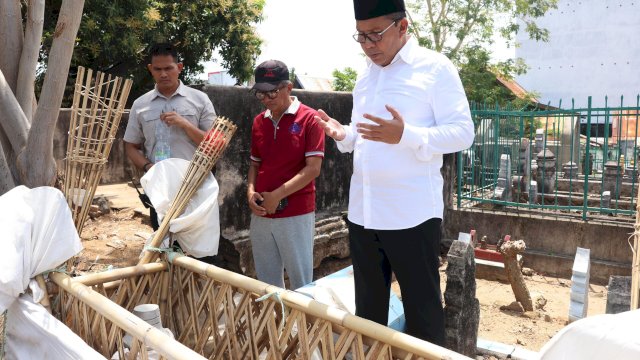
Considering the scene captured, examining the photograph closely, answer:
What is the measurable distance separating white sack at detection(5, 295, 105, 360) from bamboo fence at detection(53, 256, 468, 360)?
0.12 meters

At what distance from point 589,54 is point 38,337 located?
28385mm

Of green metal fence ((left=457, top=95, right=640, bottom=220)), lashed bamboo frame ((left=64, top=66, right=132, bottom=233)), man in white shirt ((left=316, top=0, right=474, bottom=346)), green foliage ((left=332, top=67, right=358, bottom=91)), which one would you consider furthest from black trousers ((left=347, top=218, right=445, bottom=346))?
green foliage ((left=332, top=67, right=358, bottom=91))

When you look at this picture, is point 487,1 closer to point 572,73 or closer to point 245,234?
point 572,73

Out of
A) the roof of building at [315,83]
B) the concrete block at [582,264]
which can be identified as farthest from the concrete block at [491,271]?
the roof of building at [315,83]

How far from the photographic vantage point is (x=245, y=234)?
391 centimetres

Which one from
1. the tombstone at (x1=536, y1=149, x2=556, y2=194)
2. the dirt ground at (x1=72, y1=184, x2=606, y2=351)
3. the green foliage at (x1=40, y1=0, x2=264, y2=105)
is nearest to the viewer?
the dirt ground at (x1=72, y1=184, x2=606, y2=351)

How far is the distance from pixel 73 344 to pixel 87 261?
332 cm

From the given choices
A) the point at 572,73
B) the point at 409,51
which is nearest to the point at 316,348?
the point at 409,51

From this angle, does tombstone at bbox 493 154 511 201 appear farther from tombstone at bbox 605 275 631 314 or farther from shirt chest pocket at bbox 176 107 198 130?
shirt chest pocket at bbox 176 107 198 130

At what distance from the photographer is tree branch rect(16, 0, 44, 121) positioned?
7.09ft

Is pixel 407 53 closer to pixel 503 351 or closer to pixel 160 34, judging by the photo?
pixel 503 351

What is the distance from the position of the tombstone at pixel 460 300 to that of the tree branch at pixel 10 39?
7.38 ft

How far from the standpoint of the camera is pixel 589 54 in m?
25.4

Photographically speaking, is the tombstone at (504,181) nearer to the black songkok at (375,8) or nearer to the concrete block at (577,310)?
the concrete block at (577,310)
